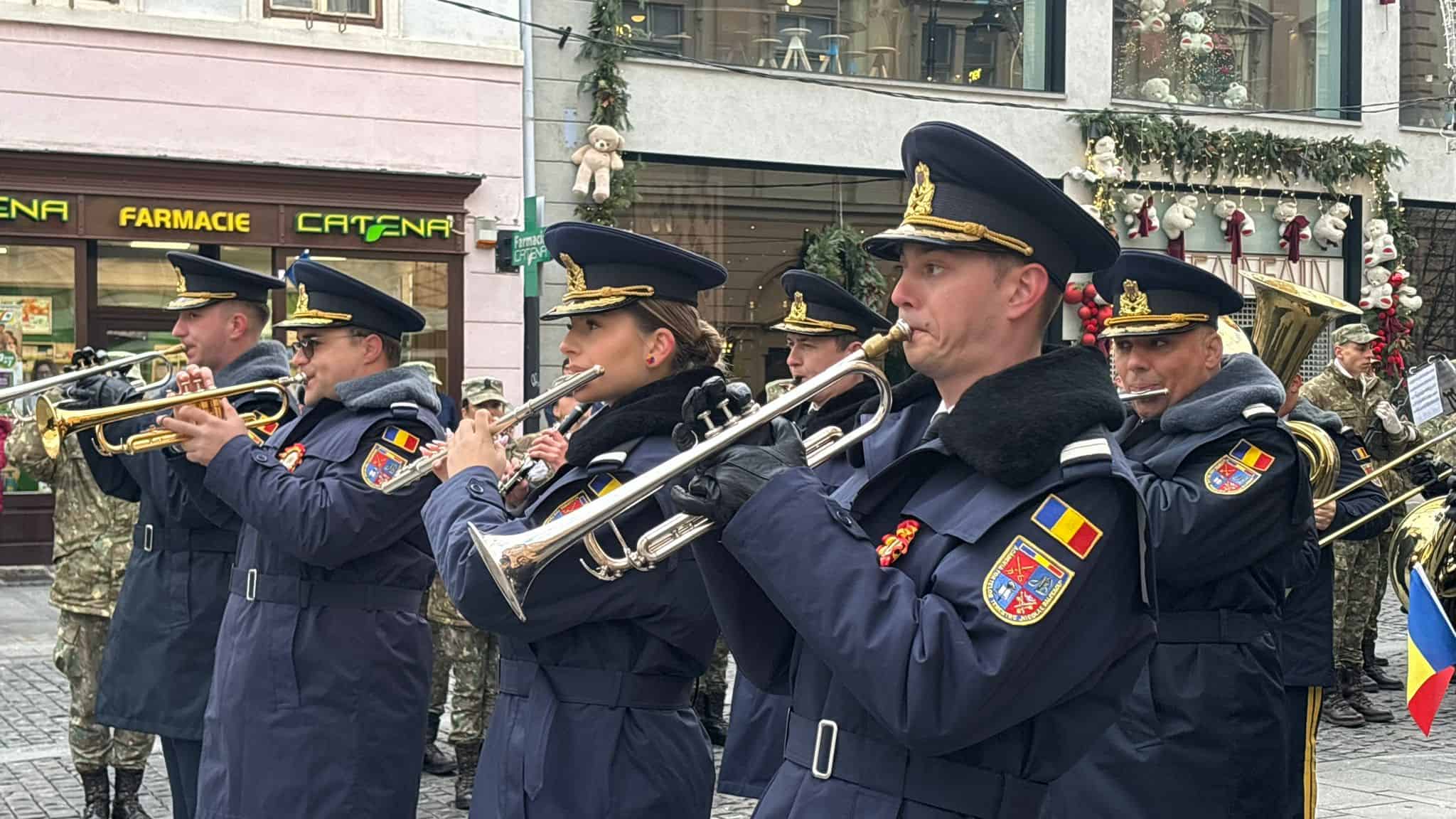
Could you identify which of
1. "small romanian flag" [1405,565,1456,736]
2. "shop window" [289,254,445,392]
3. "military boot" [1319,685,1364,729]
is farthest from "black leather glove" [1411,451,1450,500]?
"shop window" [289,254,445,392]

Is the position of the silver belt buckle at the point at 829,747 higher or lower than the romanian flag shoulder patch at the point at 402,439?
lower

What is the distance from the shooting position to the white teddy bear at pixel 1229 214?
19531 millimetres

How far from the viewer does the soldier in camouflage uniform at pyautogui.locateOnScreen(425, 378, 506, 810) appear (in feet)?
25.9

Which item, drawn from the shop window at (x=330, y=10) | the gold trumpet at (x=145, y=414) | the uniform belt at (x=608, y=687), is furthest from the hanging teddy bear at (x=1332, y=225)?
the uniform belt at (x=608, y=687)

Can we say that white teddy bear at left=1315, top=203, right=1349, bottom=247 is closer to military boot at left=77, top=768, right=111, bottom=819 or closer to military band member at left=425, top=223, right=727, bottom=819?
military boot at left=77, top=768, right=111, bottom=819

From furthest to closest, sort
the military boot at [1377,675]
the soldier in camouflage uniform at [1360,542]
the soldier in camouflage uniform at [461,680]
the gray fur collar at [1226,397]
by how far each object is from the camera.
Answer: the military boot at [1377,675] → the soldier in camouflage uniform at [1360,542] → the soldier in camouflage uniform at [461,680] → the gray fur collar at [1226,397]

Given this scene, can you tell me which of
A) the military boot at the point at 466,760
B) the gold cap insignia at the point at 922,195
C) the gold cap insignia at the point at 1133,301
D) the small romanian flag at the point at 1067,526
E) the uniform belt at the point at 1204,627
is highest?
the gold cap insignia at the point at 922,195

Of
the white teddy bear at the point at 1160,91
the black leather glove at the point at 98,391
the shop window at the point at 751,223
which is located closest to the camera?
the black leather glove at the point at 98,391

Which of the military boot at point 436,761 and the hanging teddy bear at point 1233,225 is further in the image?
the hanging teddy bear at point 1233,225

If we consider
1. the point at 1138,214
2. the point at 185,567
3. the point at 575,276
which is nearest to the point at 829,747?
the point at 575,276

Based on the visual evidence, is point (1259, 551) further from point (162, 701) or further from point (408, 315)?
point (162, 701)

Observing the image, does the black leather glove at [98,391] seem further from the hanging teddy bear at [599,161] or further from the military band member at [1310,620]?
the hanging teddy bear at [599,161]

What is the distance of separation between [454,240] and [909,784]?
13.8m

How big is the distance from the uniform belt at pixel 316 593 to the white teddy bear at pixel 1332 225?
1763cm
